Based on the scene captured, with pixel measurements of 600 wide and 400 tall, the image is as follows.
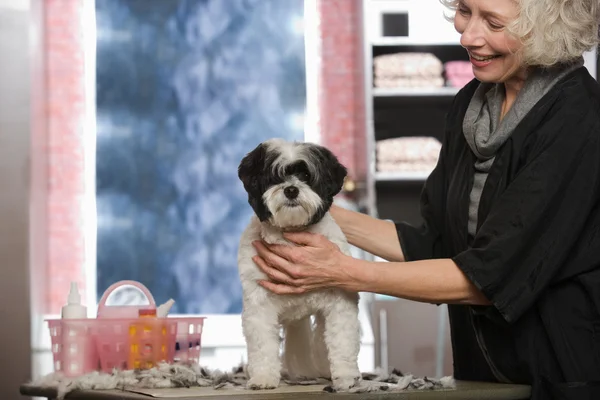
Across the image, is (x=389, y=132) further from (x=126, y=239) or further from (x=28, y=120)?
(x=28, y=120)

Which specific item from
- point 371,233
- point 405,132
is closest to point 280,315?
point 371,233

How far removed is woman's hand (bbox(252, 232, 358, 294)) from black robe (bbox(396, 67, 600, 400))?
222 mm

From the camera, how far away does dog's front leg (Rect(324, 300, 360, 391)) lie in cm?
172

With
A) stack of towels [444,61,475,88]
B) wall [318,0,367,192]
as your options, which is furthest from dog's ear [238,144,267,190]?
wall [318,0,367,192]

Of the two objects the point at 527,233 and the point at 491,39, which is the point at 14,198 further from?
the point at 527,233

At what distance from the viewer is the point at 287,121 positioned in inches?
213

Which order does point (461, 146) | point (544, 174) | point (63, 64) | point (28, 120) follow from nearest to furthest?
point (544, 174) → point (461, 146) → point (28, 120) → point (63, 64)

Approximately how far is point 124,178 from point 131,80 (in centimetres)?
60

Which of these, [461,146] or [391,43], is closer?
[461,146]

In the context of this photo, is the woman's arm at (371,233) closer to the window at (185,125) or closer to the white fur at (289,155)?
the white fur at (289,155)

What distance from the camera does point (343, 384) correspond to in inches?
63.2

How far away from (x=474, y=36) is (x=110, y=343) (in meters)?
1.04

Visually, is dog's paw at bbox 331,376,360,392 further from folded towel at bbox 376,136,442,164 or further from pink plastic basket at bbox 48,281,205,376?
folded towel at bbox 376,136,442,164

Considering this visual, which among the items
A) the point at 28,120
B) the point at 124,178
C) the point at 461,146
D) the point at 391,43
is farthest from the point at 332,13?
the point at 461,146
